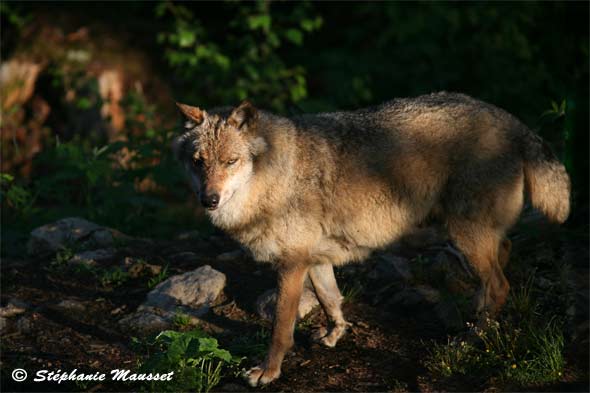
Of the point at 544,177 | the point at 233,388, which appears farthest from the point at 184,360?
the point at 544,177

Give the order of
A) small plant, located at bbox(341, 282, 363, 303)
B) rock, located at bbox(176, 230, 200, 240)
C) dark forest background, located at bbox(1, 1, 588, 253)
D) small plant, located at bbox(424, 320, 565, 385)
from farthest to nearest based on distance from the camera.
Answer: dark forest background, located at bbox(1, 1, 588, 253) < rock, located at bbox(176, 230, 200, 240) < small plant, located at bbox(341, 282, 363, 303) < small plant, located at bbox(424, 320, 565, 385)

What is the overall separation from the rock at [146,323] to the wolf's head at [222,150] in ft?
3.86

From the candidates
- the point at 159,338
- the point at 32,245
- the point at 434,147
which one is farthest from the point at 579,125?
the point at 32,245

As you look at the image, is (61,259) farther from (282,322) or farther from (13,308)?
(282,322)

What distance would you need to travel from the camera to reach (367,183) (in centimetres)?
529

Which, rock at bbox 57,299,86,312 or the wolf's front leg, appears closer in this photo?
the wolf's front leg

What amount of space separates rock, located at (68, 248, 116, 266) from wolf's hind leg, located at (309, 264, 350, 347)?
7.91 feet

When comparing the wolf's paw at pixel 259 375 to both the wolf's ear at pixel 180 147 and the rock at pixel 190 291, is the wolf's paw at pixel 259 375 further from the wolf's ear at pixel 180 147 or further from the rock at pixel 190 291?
the wolf's ear at pixel 180 147

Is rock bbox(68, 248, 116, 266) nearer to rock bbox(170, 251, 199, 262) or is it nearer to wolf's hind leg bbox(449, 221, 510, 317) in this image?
rock bbox(170, 251, 199, 262)

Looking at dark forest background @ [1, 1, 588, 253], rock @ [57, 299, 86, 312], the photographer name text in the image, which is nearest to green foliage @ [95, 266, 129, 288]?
rock @ [57, 299, 86, 312]

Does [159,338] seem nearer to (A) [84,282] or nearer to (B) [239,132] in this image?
(B) [239,132]

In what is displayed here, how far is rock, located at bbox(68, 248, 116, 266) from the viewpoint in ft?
21.6

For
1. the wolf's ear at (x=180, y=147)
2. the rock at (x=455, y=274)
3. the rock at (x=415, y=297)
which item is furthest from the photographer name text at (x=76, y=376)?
the rock at (x=455, y=274)

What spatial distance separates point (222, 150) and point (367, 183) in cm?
120
